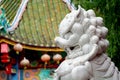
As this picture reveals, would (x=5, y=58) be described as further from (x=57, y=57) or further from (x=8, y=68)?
(x=57, y=57)

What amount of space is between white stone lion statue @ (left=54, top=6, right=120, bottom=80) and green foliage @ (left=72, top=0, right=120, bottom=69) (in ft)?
5.75

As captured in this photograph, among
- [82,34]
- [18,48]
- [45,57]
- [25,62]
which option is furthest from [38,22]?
[82,34]

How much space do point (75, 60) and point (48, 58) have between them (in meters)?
7.25

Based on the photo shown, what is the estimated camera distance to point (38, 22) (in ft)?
41.1

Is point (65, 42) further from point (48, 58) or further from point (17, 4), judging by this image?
point (17, 4)

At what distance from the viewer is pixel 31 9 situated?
12.8 m

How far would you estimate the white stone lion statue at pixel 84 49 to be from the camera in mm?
4273

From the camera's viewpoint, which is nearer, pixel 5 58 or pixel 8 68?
pixel 5 58

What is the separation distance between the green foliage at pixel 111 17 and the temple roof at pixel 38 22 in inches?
188

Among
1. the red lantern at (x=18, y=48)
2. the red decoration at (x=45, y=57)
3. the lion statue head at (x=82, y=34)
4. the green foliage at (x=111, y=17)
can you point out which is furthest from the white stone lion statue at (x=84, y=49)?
the red decoration at (x=45, y=57)

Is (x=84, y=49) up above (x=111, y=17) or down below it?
below

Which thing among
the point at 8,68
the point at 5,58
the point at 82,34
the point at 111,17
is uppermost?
the point at 111,17

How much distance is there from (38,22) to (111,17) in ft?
20.1

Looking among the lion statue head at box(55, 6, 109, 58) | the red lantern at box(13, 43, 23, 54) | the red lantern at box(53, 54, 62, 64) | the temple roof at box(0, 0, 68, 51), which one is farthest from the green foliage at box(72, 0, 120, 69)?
the red lantern at box(53, 54, 62, 64)
